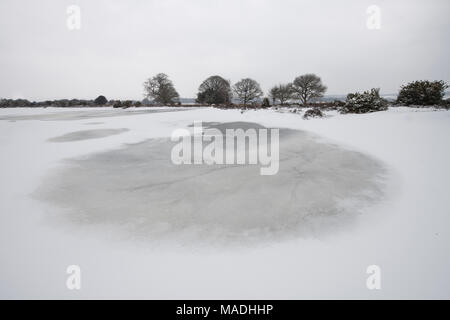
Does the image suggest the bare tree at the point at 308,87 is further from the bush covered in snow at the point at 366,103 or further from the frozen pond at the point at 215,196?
the frozen pond at the point at 215,196

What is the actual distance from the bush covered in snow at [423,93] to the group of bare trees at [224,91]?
65.3ft

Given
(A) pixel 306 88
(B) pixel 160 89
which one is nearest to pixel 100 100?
(B) pixel 160 89

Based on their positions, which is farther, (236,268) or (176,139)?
(176,139)

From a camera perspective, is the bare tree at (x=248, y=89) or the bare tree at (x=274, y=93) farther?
the bare tree at (x=248, y=89)

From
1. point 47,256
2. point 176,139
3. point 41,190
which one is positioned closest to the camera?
point 47,256

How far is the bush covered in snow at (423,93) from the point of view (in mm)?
14227

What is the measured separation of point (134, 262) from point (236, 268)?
101cm

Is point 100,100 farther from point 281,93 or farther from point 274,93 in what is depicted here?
point 281,93

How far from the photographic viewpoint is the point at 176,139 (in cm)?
868

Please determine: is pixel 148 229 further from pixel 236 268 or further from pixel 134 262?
pixel 236 268

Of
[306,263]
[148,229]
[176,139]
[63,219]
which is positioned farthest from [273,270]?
[176,139]

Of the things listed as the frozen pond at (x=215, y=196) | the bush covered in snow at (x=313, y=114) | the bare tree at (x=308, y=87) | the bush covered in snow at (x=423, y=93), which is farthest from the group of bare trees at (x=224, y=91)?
the frozen pond at (x=215, y=196)

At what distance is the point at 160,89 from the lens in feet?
141
